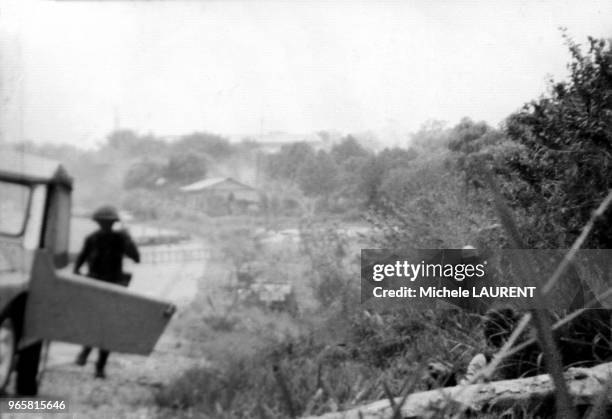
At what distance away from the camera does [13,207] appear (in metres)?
2.88

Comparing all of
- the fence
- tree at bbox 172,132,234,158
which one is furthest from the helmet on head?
tree at bbox 172,132,234,158

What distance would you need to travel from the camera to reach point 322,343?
372cm

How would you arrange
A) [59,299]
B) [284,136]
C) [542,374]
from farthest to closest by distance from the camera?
[284,136] < [542,374] < [59,299]

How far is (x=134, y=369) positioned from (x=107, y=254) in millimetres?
744

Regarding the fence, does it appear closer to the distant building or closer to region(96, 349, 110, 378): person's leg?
the distant building

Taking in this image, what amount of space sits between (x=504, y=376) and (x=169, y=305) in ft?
7.57

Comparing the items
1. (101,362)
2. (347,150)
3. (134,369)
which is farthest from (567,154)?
(101,362)

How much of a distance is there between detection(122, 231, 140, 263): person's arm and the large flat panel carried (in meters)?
0.19

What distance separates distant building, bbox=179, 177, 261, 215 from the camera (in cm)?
352

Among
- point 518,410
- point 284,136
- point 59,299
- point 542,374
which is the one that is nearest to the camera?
point 59,299

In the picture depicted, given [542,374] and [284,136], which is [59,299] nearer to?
[284,136]

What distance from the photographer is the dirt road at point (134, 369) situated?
3150 millimetres

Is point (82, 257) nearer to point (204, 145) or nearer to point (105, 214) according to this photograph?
point (105, 214)

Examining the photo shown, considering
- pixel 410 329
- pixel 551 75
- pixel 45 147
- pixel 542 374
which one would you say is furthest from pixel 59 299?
pixel 551 75
